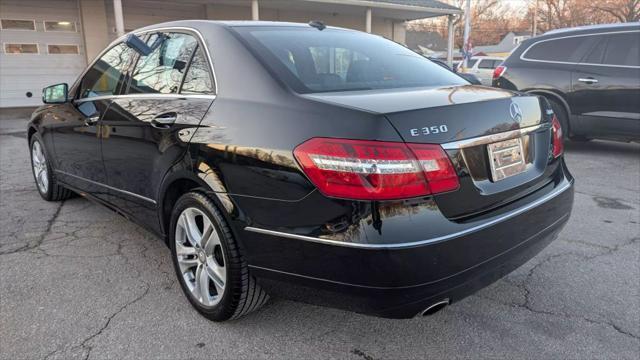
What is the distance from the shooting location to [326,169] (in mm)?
1944

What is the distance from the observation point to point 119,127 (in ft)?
10.6

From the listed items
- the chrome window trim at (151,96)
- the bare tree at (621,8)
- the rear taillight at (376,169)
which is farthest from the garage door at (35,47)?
the bare tree at (621,8)

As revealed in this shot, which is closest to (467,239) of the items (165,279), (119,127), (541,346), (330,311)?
Result: (541,346)

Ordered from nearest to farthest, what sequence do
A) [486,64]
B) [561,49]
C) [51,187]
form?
1. [51,187]
2. [561,49]
3. [486,64]

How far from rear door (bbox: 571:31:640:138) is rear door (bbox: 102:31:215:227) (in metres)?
6.09

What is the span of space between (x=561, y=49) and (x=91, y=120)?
6601 mm

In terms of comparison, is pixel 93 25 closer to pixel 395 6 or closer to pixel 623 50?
pixel 395 6

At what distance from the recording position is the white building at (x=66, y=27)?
48.7 feet

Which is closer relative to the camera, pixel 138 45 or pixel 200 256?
pixel 200 256

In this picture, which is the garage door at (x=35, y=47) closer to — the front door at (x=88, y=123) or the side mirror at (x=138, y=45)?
the front door at (x=88, y=123)

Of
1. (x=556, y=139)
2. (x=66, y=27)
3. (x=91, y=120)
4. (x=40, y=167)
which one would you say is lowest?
(x=40, y=167)

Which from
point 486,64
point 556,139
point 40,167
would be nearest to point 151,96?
point 556,139

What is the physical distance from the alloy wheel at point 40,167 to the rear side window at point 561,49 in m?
6.78

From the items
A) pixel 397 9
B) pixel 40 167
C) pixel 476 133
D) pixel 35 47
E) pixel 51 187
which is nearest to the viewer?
pixel 476 133
